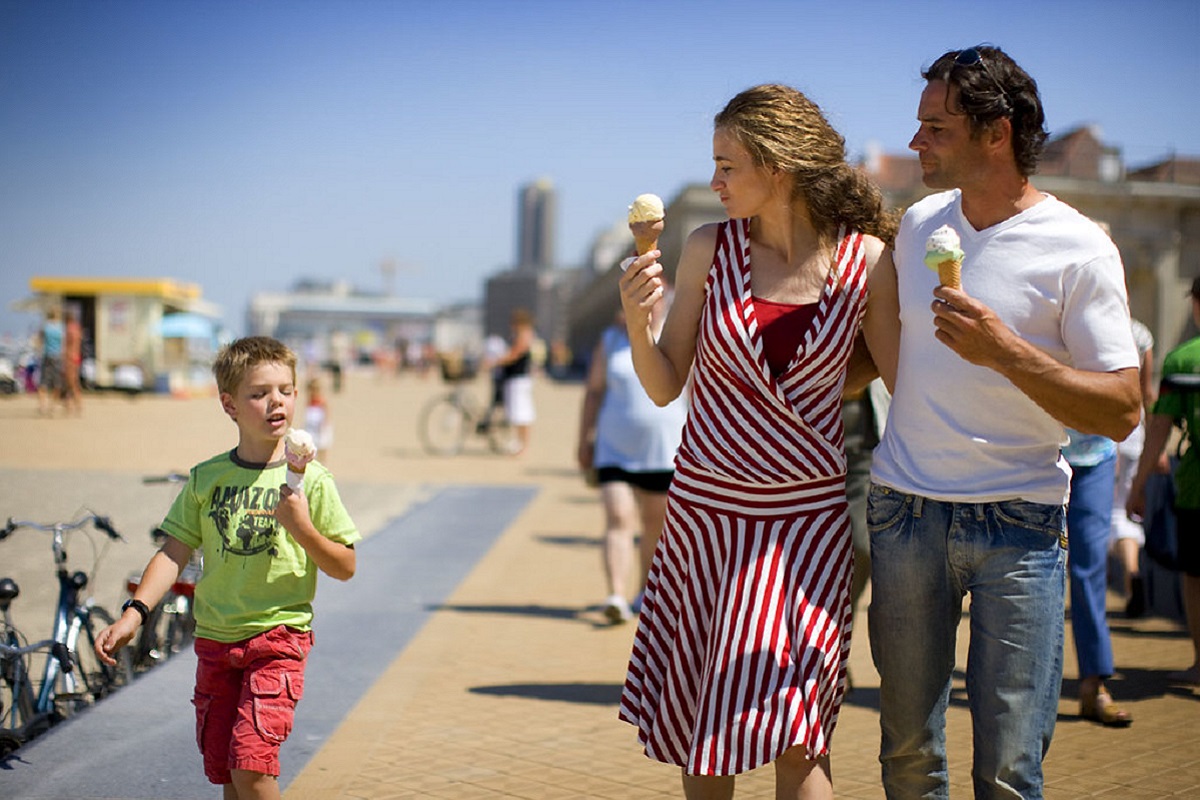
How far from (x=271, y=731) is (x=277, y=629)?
0.24 metres

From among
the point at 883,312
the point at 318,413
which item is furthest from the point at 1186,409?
the point at 318,413

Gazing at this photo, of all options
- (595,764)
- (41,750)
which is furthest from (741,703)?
(41,750)

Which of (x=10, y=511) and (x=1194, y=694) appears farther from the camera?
(x=10, y=511)

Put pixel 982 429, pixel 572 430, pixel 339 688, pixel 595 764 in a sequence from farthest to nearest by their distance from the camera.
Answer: pixel 572 430
pixel 339 688
pixel 595 764
pixel 982 429

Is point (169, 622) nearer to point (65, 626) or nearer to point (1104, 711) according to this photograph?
point (65, 626)

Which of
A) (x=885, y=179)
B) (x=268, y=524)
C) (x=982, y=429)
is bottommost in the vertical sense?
(x=268, y=524)

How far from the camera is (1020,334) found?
2660mm

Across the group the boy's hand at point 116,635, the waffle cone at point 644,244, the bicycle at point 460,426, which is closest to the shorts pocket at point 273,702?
the boy's hand at point 116,635

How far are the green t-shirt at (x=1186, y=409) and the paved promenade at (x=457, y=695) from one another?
853mm

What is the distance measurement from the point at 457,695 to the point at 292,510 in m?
2.67

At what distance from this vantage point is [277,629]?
3150 millimetres

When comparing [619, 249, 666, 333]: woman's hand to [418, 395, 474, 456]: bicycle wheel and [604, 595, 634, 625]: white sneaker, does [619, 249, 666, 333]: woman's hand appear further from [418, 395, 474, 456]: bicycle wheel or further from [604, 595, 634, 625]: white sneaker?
[418, 395, 474, 456]: bicycle wheel

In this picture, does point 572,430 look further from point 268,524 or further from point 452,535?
point 268,524

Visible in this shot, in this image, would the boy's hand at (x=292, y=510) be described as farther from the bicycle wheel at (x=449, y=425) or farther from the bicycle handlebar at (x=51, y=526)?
the bicycle wheel at (x=449, y=425)
